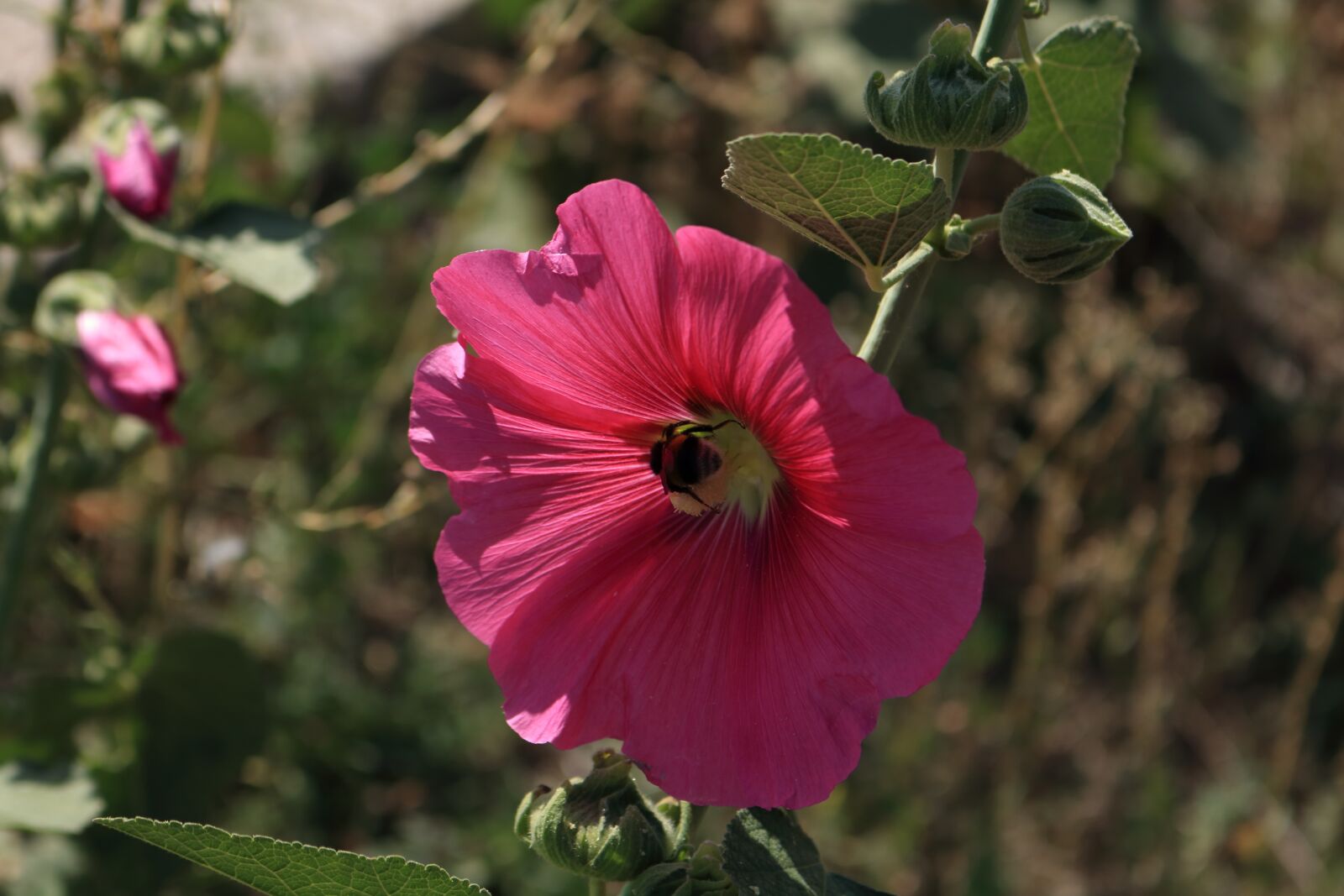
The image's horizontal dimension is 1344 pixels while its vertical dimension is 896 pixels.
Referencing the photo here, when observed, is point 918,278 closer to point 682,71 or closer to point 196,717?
point 196,717

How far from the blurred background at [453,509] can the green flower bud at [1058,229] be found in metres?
0.93

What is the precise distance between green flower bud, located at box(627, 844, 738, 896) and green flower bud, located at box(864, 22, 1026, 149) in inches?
16.6

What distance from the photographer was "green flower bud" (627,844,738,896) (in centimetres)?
81

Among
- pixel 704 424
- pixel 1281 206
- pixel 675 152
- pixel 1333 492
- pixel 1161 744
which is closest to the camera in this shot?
pixel 704 424

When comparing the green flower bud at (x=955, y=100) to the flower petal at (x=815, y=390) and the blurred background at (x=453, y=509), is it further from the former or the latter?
the blurred background at (x=453, y=509)

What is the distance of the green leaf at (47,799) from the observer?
122cm

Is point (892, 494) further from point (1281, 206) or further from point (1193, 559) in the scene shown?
point (1281, 206)

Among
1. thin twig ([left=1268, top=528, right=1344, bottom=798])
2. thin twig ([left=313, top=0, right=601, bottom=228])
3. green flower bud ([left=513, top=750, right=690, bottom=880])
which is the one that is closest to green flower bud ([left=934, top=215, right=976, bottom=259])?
green flower bud ([left=513, top=750, right=690, bottom=880])

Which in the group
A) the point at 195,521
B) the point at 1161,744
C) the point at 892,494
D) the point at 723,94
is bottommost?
the point at 1161,744

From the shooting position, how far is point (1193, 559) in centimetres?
313

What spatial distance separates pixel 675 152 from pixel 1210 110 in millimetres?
1575

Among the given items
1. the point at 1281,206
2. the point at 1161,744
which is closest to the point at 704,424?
the point at 1161,744

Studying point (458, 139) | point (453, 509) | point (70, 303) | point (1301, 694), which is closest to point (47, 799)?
point (70, 303)

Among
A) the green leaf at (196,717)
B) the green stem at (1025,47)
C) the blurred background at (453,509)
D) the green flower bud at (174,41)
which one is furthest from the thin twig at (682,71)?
the green stem at (1025,47)
